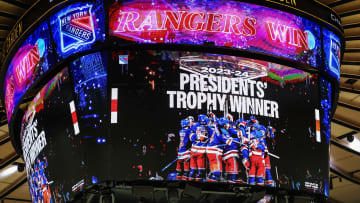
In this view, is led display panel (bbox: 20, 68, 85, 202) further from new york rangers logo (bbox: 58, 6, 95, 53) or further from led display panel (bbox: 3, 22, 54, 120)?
new york rangers logo (bbox: 58, 6, 95, 53)

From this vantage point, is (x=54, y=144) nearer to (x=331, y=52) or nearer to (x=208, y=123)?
(x=208, y=123)

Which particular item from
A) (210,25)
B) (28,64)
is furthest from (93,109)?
(210,25)

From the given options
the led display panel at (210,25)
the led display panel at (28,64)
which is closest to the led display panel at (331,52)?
the led display panel at (210,25)

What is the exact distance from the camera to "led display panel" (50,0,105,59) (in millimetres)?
10758

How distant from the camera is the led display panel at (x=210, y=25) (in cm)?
1072

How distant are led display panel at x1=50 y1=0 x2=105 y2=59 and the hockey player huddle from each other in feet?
6.86

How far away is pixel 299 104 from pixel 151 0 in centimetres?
303

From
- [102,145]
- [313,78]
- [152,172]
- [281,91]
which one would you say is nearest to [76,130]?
[102,145]

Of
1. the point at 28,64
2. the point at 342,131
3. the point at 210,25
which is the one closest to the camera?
the point at 210,25

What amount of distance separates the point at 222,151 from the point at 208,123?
1.62 ft

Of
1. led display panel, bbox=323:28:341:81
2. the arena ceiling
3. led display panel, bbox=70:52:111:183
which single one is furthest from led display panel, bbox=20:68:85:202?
led display panel, bbox=323:28:341:81

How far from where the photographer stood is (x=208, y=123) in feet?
33.9

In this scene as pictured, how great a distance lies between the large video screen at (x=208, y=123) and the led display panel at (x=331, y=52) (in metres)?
1.14

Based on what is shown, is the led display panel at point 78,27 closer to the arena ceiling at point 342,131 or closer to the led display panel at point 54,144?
the led display panel at point 54,144
